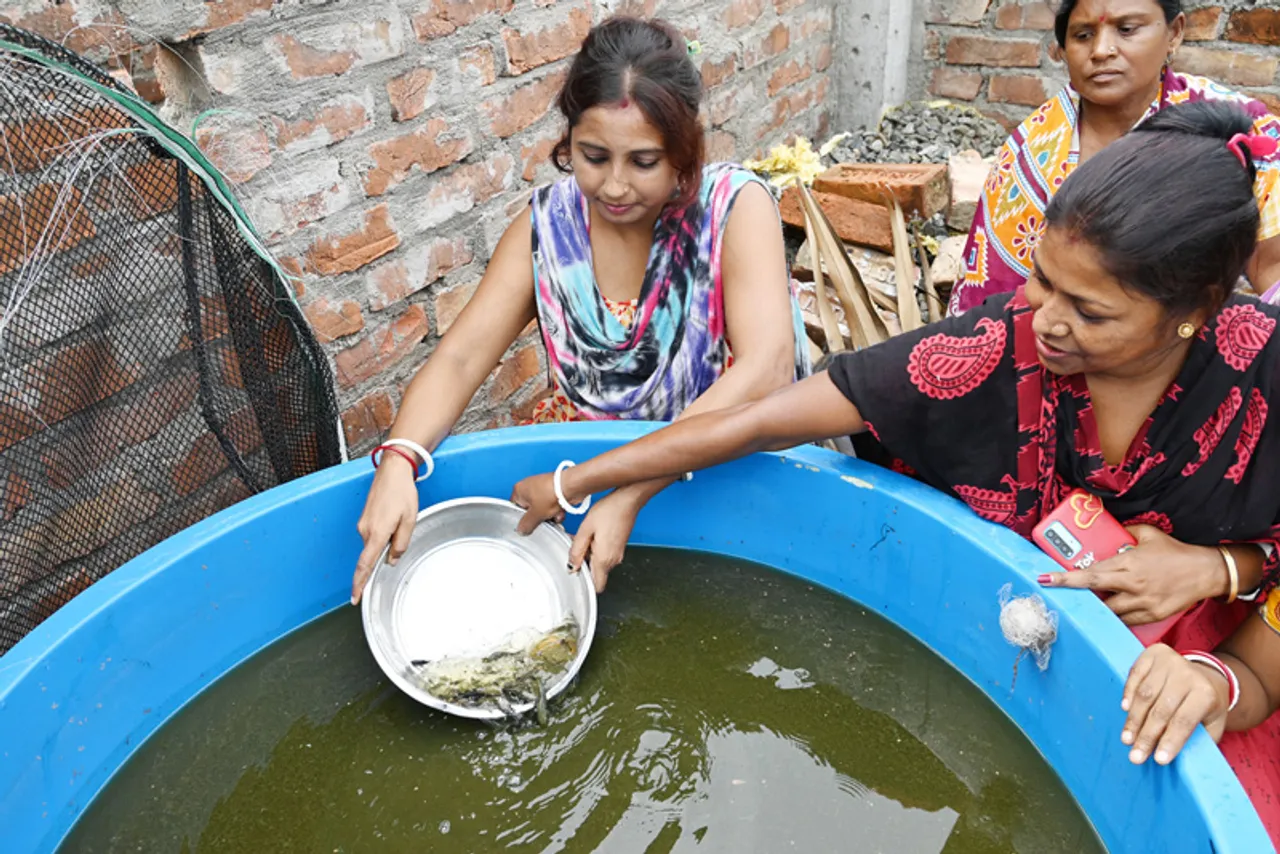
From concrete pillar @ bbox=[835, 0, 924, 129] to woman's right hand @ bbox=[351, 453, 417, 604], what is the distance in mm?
2885

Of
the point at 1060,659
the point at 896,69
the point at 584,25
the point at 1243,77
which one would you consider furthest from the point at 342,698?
the point at 1243,77

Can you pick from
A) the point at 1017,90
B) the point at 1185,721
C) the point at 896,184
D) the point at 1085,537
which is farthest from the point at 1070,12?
the point at 1017,90

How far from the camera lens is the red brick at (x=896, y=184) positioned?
3004 mm

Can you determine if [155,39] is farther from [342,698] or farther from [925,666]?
[925,666]

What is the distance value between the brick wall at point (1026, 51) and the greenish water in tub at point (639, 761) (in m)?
2.71

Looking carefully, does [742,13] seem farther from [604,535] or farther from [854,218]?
[604,535]

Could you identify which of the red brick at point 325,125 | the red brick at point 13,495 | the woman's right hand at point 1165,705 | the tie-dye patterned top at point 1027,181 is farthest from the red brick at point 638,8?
the woman's right hand at point 1165,705

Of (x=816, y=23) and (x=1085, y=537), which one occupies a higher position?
(x=816, y=23)

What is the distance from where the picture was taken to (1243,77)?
3.44 m

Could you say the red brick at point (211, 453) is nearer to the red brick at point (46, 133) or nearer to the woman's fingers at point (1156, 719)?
the red brick at point (46, 133)

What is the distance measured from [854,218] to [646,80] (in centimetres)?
155

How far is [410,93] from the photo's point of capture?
2.13 metres

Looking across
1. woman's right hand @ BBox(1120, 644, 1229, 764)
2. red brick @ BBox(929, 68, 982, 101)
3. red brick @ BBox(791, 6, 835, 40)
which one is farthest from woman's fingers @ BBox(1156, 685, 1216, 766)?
red brick @ BBox(929, 68, 982, 101)

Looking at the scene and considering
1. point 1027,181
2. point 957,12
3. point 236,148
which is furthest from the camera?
point 957,12
